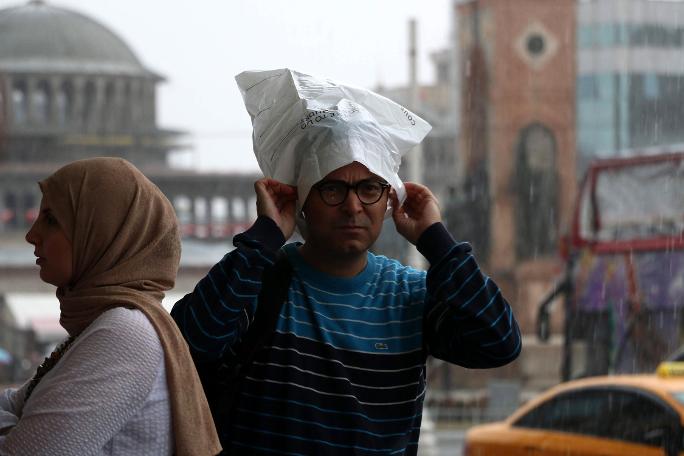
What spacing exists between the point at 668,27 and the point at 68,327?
54.0 m

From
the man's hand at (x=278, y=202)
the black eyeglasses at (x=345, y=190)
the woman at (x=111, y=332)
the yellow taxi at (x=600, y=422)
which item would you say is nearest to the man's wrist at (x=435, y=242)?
the black eyeglasses at (x=345, y=190)

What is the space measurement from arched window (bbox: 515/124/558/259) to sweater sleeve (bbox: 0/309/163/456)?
40646mm

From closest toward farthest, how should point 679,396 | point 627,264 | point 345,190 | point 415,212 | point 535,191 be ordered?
1. point 345,190
2. point 415,212
3. point 679,396
4. point 627,264
5. point 535,191

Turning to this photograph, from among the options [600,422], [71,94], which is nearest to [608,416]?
[600,422]

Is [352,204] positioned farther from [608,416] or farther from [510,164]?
[510,164]

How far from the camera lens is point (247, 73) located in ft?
9.10

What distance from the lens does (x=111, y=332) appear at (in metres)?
2.10

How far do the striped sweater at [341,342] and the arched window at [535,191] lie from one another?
4017cm

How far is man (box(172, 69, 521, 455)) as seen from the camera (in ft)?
7.97

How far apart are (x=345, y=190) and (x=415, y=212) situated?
185mm

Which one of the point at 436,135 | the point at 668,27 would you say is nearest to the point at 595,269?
the point at 668,27

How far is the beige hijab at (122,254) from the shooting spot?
2123 millimetres

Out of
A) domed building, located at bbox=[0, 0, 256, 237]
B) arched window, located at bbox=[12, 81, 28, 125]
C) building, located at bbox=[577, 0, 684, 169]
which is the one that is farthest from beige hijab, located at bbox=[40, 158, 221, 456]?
Result: arched window, located at bbox=[12, 81, 28, 125]

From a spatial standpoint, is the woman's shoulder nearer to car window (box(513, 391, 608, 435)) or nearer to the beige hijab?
the beige hijab
